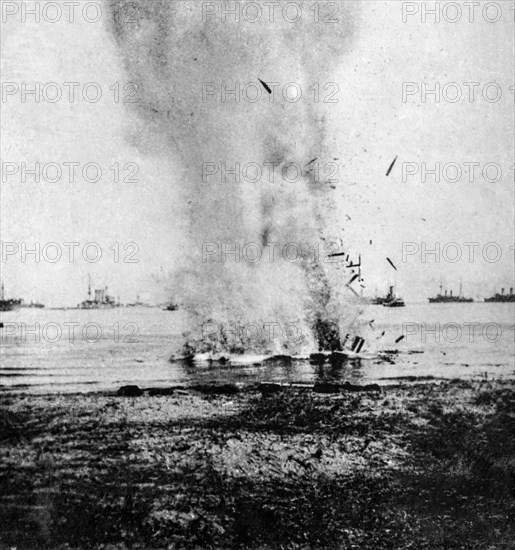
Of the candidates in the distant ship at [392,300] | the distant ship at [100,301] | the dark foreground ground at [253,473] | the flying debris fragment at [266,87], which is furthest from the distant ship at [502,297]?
the distant ship at [100,301]

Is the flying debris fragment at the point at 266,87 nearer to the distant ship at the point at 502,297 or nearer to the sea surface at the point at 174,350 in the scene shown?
the sea surface at the point at 174,350

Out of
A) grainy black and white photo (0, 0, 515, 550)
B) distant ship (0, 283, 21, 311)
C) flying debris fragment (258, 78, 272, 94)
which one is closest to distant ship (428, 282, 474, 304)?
grainy black and white photo (0, 0, 515, 550)

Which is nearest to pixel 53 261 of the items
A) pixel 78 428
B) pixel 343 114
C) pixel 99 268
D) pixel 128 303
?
pixel 99 268

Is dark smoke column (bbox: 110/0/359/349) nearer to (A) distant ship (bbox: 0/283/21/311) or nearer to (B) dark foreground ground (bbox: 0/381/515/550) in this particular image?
(B) dark foreground ground (bbox: 0/381/515/550)

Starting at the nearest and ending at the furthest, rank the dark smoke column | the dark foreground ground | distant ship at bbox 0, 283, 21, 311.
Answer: the dark foreground ground < distant ship at bbox 0, 283, 21, 311 < the dark smoke column

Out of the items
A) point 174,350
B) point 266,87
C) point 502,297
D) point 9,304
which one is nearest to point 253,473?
point 174,350

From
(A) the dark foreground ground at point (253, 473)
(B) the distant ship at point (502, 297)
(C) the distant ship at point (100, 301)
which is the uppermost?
(C) the distant ship at point (100, 301)

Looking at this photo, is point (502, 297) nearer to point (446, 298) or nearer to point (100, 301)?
point (446, 298)
